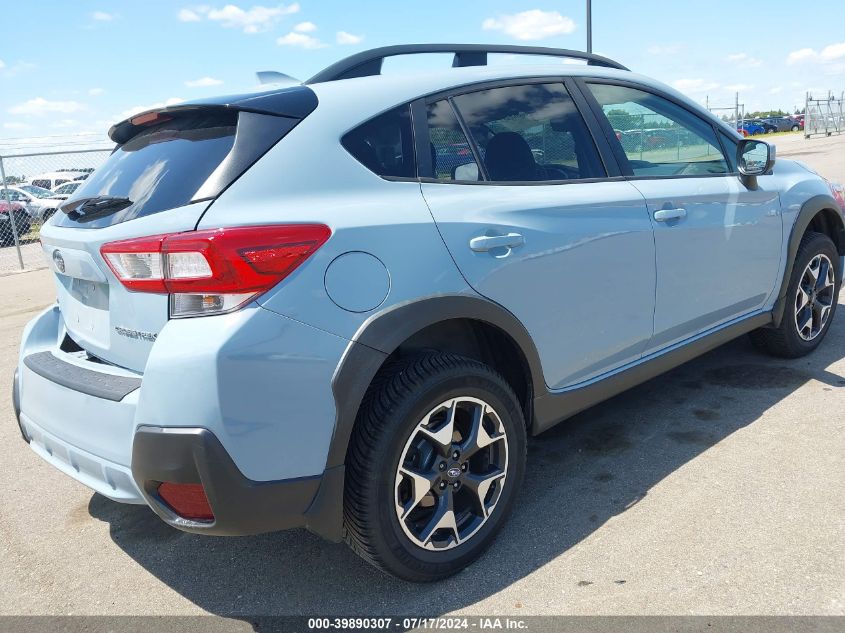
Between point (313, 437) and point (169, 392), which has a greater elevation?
point (169, 392)

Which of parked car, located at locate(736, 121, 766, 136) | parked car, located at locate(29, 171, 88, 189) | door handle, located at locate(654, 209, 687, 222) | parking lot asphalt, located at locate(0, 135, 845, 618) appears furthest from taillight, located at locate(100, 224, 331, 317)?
parked car, located at locate(736, 121, 766, 136)

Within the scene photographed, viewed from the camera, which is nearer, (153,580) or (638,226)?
(153,580)

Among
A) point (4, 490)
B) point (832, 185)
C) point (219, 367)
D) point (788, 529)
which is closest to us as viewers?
point (219, 367)

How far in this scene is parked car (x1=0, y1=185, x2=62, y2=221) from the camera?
19016 mm

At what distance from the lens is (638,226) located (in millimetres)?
3078

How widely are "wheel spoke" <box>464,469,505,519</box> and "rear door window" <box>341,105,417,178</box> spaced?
1094 mm

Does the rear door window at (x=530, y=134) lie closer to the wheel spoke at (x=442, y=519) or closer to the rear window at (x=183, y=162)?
the rear window at (x=183, y=162)

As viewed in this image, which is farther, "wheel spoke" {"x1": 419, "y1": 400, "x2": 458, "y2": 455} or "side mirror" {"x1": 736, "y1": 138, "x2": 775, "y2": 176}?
"side mirror" {"x1": 736, "y1": 138, "x2": 775, "y2": 176}

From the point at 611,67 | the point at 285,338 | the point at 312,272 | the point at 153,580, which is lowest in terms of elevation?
the point at 153,580

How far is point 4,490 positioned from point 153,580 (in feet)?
4.36

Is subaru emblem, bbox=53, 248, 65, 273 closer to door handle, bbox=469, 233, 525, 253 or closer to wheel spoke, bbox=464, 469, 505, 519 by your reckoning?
door handle, bbox=469, 233, 525, 253

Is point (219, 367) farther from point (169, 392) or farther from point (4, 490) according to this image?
point (4, 490)

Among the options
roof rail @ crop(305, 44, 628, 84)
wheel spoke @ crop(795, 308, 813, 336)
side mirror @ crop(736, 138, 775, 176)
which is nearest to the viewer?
roof rail @ crop(305, 44, 628, 84)

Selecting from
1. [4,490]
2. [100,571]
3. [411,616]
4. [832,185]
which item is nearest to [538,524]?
[411,616]
